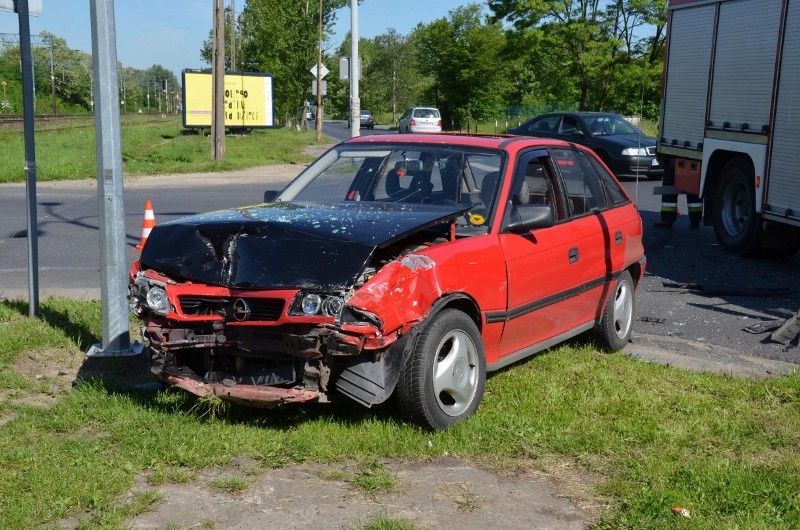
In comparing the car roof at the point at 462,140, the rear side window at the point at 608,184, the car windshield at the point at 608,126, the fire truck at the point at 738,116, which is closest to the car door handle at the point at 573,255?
the car roof at the point at 462,140

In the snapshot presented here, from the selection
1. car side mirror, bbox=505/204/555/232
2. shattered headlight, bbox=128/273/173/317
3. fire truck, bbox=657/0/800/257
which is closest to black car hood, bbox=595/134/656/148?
fire truck, bbox=657/0/800/257

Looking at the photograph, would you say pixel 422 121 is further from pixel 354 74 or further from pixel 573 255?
pixel 573 255

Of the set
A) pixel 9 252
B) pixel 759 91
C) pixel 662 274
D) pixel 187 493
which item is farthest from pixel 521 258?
pixel 9 252

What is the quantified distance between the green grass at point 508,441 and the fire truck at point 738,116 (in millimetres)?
5060

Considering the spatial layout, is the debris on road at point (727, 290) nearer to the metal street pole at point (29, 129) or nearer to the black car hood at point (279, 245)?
the black car hood at point (279, 245)

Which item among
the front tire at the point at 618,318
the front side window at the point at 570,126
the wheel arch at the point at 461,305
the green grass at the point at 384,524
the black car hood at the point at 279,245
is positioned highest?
the front side window at the point at 570,126

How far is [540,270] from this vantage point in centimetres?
577

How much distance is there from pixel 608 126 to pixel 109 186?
1774 centimetres

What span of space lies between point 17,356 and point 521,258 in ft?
11.3

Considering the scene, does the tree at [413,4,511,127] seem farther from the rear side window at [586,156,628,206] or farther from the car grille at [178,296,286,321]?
the car grille at [178,296,286,321]

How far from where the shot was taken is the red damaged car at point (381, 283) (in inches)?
179

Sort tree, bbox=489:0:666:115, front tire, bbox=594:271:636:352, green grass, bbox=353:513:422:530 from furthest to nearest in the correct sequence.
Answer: tree, bbox=489:0:666:115
front tire, bbox=594:271:636:352
green grass, bbox=353:513:422:530

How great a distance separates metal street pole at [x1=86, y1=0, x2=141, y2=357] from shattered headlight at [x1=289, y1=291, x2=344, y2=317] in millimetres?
2132

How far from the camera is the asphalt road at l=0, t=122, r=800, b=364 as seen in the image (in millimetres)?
7910
